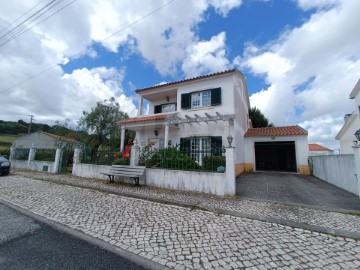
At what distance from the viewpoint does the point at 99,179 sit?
385 inches

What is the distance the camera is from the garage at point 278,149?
14016 millimetres

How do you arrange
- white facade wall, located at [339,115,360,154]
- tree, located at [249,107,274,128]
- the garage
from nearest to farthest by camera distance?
the garage → white facade wall, located at [339,115,360,154] → tree, located at [249,107,274,128]

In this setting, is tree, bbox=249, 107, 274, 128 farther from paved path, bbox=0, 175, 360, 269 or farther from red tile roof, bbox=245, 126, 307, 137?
paved path, bbox=0, 175, 360, 269

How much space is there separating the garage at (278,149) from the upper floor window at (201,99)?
549 cm

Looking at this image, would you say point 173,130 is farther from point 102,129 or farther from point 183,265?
point 102,129

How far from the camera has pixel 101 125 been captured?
22297 mm

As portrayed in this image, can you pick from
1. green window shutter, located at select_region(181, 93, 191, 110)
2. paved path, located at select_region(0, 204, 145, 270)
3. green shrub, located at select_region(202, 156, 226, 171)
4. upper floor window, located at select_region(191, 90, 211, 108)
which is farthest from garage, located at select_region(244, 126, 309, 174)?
paved path, located at select_region(0, 204, 145, 270)

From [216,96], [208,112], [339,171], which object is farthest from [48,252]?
[339,171]

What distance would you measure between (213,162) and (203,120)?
16.2ft

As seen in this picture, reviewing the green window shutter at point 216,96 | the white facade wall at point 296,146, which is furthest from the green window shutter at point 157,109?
the white facade wall at point 296,146

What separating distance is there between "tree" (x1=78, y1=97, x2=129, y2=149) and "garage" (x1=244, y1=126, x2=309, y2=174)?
15539mm

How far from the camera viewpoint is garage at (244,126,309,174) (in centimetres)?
1402

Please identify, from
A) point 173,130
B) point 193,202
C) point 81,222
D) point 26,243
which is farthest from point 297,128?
point 26,243

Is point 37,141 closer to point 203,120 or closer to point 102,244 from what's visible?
point 203,120
